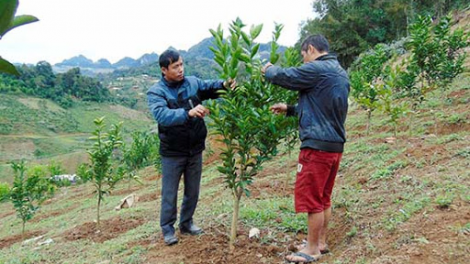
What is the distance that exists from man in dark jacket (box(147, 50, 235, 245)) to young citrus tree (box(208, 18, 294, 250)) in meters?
0.45

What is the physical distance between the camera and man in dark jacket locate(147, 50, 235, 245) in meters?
4.07

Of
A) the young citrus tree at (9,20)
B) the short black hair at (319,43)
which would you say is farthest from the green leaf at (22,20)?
the short black hair at (319,43)

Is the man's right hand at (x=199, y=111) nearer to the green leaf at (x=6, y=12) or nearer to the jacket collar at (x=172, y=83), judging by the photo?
the jacket collar at (x=172, y=83)

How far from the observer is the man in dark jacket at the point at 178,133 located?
160 inches

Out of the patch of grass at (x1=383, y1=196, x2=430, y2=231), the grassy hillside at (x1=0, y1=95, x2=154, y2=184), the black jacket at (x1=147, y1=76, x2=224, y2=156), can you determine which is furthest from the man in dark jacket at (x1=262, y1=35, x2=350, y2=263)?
the grassy hillside at (x1=0, y1=95, x2=154, y2=184)

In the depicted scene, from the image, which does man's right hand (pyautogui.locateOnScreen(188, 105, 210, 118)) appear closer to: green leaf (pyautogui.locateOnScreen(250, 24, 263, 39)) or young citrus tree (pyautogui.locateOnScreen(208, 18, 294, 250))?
young citrus tree (pyautogui.locateOnScreen(208, 18, 294, 250))

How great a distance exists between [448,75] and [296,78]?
6237mm

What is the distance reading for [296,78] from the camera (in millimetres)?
3246

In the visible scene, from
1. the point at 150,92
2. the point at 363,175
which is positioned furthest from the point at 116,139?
the point at 363,175

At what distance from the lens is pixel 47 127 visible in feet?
205

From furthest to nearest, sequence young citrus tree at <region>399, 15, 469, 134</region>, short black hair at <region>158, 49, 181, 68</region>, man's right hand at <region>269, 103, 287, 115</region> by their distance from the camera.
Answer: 1. young citrus tree at <region>399, 15, 469, 134</region>
2. short black hair at <region>158, 49, 181, 68</region>
3. man's right hand at <region>269, 103, 287, 115</region>

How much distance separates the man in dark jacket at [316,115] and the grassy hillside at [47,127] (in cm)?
4337

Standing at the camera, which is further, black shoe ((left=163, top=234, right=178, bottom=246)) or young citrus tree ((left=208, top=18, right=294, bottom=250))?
black shoe ((left=163, top=234, right=178, bottom=246))

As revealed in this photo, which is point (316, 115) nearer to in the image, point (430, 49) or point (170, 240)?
point (170, 240)
